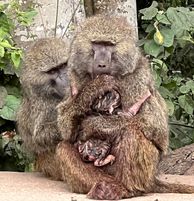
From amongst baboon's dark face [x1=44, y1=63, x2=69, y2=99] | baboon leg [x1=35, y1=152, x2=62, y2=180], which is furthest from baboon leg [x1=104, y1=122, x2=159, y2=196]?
baboon's dark face [x1=44, y1=63, x2=69, y2=99]

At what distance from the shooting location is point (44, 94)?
281 inches

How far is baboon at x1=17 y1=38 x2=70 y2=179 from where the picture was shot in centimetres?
701

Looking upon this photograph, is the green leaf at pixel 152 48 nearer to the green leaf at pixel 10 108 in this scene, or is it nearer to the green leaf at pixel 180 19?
the green leaf at pixel 180 19

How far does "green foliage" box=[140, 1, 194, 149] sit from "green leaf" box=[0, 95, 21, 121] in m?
1.40

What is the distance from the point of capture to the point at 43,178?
7105mm

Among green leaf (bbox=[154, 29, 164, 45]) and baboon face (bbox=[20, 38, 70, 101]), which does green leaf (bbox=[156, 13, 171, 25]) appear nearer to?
green leaf (bbox=[154, 29, 164, 45])

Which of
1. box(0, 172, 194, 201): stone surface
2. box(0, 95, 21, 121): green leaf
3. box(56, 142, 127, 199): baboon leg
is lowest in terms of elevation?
box(0, 172, 194, 201): stone surface

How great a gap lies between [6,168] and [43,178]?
1313 mm

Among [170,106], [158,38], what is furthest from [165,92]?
[158,38]

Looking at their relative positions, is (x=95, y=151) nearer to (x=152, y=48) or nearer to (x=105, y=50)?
(x=105, y=50)

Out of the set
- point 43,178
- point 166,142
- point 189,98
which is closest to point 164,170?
point 189,98

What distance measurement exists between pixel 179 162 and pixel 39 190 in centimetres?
230

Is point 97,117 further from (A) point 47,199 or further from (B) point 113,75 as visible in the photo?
(A) point 47,199

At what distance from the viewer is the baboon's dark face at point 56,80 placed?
23.0 feet
